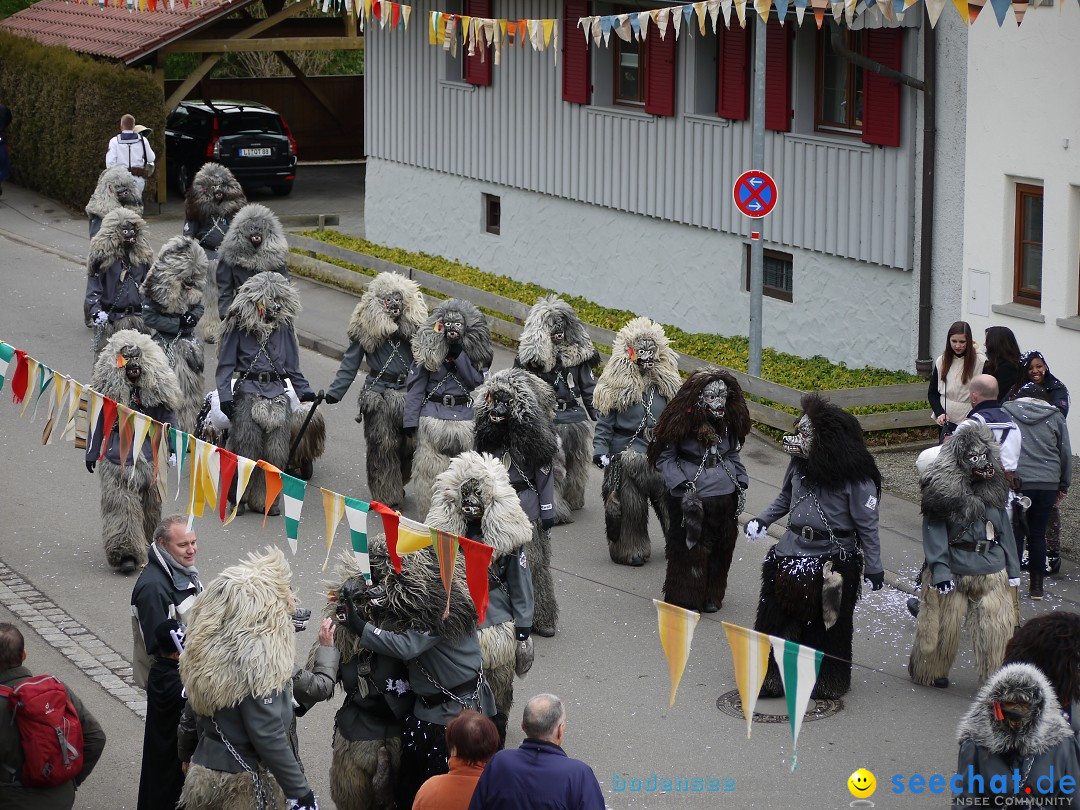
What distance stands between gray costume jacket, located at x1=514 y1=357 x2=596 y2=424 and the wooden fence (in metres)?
2.49

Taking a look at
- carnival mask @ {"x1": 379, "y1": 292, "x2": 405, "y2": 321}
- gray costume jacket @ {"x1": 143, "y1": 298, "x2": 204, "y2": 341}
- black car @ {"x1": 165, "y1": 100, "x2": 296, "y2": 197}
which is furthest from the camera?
black car @ {"x1": 165, "y1": 100, "x2": 296, "y2": 197}

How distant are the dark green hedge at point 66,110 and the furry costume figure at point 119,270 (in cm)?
967

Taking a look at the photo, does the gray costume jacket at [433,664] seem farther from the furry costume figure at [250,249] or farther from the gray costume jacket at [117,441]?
the furry costume figure at [250,249]

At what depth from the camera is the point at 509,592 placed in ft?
28.5

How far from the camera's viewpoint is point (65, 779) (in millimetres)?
7453

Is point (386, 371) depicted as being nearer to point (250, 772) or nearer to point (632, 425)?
point (632, 425)

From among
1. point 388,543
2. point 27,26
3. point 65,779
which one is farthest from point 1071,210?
point 27,26

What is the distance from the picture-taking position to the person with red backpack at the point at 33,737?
24.0 feet

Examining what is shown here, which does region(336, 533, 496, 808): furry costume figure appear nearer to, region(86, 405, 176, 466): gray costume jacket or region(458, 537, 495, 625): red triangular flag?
region(458, 537, 495, 625): red triangular flag

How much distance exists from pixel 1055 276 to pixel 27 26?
73.3 feet

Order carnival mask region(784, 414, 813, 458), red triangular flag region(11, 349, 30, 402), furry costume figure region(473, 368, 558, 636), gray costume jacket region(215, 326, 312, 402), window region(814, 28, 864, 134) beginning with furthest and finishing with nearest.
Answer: window region(814, 28, 864, 134), gray costume jacket region(215, 326, 312, 402), red triangular flag region(11, 349, 30, 402), furry costume figure region(473, 368, 558, 636), carnival mask region(784, 414, 813, 458)

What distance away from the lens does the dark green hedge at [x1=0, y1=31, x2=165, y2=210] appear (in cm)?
2616

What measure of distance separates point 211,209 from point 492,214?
5119 mm

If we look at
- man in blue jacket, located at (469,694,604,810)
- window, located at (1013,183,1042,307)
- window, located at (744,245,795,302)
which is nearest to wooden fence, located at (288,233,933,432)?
window, located at (1013,183,1042,307)
